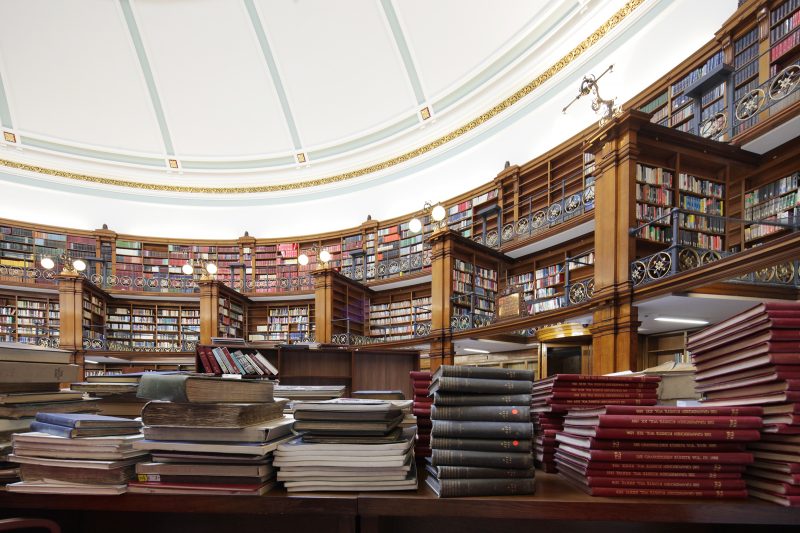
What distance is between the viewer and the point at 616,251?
5340mm

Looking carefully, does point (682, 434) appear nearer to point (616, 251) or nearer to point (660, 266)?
point (660, 266)

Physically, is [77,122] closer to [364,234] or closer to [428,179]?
[364,234]

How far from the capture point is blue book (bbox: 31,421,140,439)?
1.05m

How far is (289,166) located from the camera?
1428cm

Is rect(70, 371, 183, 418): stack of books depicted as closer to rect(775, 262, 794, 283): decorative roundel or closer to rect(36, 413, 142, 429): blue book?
rect(36, 413, 142, 429): blue book

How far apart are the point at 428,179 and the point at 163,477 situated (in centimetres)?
1160

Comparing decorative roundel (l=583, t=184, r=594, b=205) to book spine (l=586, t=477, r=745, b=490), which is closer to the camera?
book spine (l=586, t=477, r=745, b=490)

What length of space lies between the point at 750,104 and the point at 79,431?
24.1 ft

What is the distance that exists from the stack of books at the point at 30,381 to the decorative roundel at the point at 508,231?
837 cm

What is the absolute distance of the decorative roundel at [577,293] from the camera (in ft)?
19.9

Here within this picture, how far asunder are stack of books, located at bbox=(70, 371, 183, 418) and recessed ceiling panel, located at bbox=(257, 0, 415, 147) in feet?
39.0

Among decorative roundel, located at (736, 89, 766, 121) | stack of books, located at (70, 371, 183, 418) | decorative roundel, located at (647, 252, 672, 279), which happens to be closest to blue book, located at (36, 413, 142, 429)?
stack of books, located at (70, 371, 183, 418)

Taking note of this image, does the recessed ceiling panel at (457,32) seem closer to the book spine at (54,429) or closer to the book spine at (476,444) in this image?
the book spine at (476,444)

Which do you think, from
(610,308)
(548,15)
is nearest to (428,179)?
(548,15)
